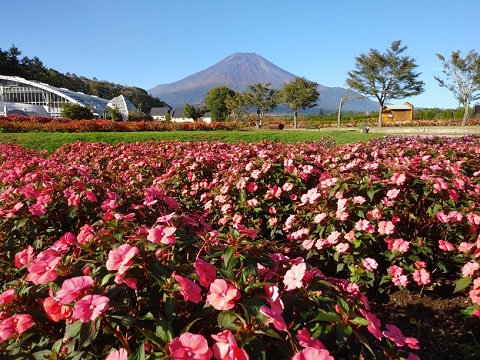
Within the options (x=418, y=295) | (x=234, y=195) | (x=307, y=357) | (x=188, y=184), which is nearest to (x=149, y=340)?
(x=307, y=357)

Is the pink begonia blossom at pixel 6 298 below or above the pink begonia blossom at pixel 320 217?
above

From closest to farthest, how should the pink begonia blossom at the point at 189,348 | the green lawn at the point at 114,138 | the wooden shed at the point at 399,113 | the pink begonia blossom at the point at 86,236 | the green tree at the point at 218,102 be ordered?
the pink begonia blossom at the point at 189,348
the pink begonia blossom at the point at 86,236
the green lawn at the point at 114,138
the wooden shed at the point at 399,113
the green tree at the point at 218,102

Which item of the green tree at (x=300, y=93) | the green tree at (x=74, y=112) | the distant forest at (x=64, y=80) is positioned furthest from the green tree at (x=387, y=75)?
the distant forest at (x=64, y=80)

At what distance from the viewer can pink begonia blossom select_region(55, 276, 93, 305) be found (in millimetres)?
760

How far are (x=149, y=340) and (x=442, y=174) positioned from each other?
236cm

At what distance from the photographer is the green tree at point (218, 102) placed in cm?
5535

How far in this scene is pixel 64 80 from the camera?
70.2 metres

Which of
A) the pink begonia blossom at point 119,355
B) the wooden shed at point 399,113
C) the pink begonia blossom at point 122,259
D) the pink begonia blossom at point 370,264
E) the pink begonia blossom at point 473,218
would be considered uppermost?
the wooden shed at point 399,113

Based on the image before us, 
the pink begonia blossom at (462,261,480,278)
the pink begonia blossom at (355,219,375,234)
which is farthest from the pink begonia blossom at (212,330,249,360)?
the pink begonia blossom at (355,219,375,234)

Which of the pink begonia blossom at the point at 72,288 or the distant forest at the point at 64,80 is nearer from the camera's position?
the pink begonia blossom at the point at 72,288

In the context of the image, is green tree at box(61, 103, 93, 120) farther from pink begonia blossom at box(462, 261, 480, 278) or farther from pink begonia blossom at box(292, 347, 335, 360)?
pink begonia blossom at box(292, 347, 335, 360)

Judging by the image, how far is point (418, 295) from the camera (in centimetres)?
223

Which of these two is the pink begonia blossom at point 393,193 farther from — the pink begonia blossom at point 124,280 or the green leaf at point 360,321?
the pink begonia blossom at point 124,280

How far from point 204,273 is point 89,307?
260 millimetres
